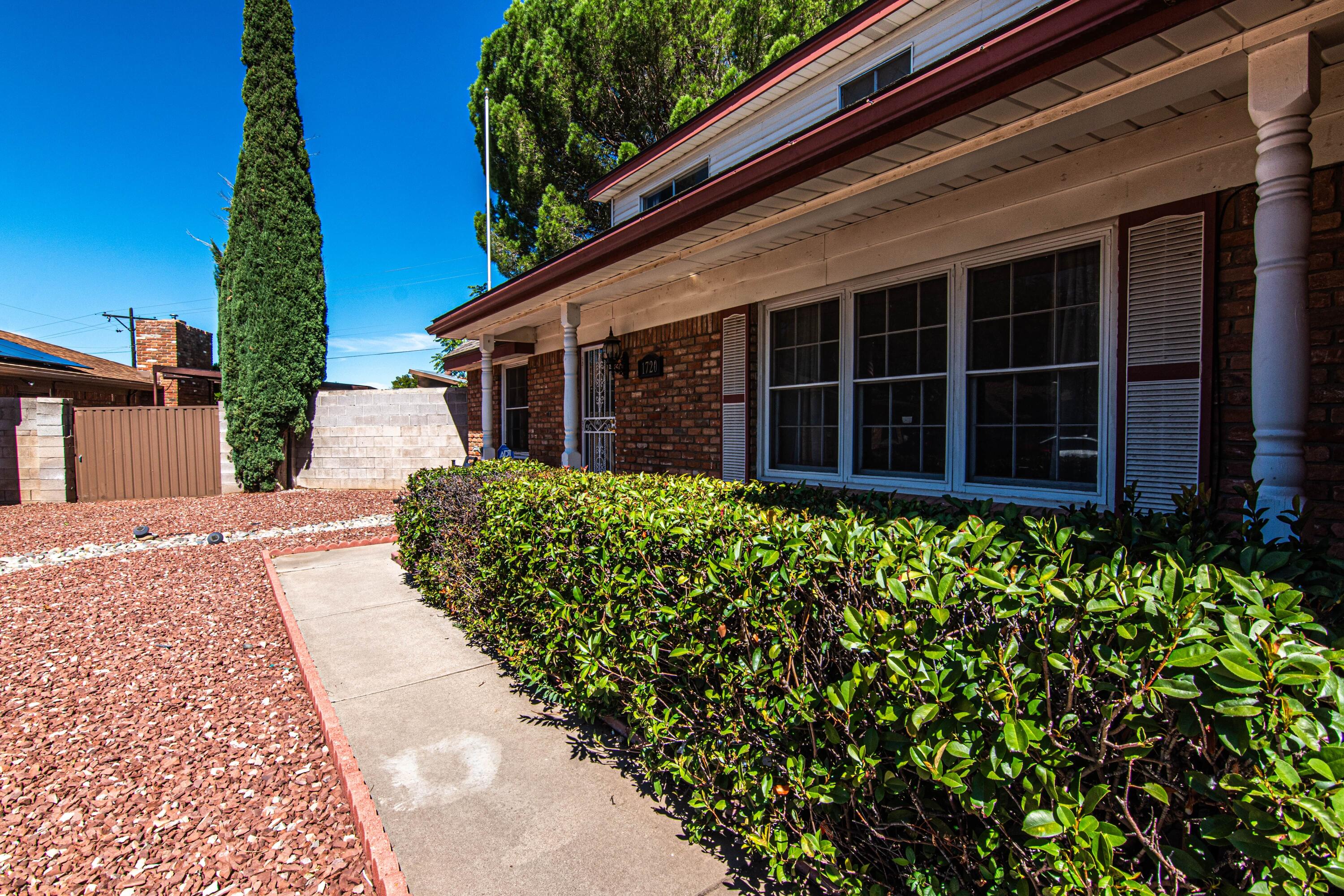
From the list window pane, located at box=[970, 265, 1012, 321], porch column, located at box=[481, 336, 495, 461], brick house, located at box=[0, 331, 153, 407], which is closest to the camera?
window pane, located at box=[970, 265, 1012, 321]

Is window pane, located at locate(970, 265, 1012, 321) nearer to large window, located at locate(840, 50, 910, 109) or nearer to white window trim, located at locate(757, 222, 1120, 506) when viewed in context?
white window trim, located at locate(757, 222, 1120, 506)

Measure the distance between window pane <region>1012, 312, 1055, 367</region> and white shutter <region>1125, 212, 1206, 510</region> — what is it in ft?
1.52

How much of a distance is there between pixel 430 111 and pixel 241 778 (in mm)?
26232

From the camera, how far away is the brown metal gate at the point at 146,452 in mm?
11625

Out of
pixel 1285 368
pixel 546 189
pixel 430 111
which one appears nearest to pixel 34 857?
pixel 1285 368

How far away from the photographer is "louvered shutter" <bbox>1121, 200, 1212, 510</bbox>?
3.18m

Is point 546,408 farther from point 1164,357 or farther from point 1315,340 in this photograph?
point 1315,340

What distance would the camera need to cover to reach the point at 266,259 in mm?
12391

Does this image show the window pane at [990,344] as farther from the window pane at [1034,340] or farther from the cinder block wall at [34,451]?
the cinder block wall at [34,451]

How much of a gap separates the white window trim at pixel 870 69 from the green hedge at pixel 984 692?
244 inches

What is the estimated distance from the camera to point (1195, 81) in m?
2.68

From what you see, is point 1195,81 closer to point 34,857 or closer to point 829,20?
Result: point 34,857

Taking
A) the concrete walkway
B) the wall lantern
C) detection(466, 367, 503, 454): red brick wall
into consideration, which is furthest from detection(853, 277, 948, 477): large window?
detection(466, 367, 503, 454): red brick wall

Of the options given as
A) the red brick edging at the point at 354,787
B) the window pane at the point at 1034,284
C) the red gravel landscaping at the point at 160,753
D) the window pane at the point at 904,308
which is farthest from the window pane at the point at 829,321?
the red gravel landscaping at the point at 160,753
